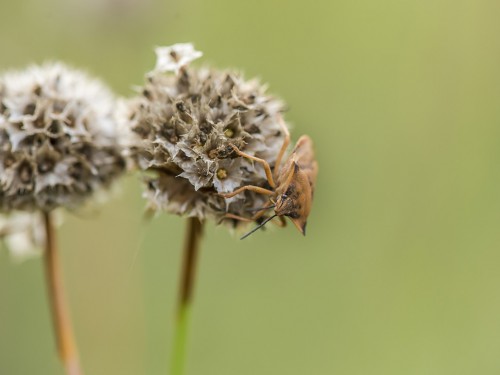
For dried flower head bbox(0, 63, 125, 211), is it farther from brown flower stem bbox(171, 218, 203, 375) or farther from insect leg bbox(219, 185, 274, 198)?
insect leg bbox(219, 185, 274, 198)

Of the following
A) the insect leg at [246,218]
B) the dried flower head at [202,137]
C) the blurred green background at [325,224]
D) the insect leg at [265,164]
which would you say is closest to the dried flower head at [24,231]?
the dried flower head at [202,137]

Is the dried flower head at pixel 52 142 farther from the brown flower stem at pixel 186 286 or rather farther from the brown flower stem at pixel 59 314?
the brown flower stem at pixel 186 286

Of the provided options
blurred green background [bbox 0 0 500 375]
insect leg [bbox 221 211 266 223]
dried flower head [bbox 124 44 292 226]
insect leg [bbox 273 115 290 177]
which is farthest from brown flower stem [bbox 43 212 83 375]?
blurred green background [bbox 0 0 500 375]

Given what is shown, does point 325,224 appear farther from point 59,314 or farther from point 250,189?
point 59,314

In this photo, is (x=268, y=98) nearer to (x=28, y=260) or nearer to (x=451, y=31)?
(x=451, y=31)

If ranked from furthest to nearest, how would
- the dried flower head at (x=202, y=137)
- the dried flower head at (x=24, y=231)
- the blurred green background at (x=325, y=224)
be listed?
the blurred green background at (x=325, y=224) < the dried flower head at (x=24, y=231) < the dried flower head at (x=202, y=137)

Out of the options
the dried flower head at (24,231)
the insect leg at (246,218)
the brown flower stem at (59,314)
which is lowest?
the brown flower stem at (59,314)
